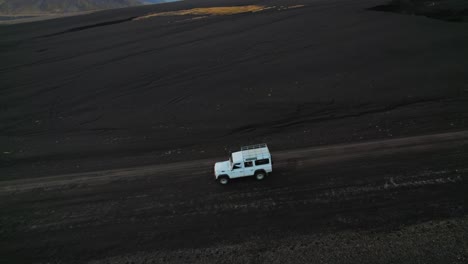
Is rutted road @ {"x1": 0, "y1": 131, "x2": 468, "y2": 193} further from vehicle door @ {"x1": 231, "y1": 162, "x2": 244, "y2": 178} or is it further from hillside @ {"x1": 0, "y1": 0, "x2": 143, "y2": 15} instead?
hillside @ {"x1": 0, "y1": 0, "x2": 143, "y2": 15}

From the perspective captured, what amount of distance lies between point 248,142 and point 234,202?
18.2 feet

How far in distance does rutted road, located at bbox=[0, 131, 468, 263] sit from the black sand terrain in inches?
2.7

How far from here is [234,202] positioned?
12102 millimetres

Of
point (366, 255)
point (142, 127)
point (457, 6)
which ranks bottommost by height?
point (366, 255)

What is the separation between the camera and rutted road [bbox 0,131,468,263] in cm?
1062

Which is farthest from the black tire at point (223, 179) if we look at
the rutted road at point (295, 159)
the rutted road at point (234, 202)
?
the rutted road at point (295, 159)

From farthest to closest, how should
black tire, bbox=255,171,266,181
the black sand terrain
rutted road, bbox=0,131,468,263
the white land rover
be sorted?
black tire, bbox=255,171,266,181 → the white land rover → rutted road, bbox=0,131,468,263 → the black sand terrain

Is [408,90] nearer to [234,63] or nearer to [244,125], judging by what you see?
[244,125]

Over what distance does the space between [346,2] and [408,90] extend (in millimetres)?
32967

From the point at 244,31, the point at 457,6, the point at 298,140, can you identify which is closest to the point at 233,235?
the point at 298,140

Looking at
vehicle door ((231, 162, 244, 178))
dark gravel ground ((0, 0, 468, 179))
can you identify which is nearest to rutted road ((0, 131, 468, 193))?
dark gravel ground ((0, 0, 468, 179))

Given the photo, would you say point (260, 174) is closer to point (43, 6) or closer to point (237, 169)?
point (237, 169)

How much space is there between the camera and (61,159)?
17.6 metres

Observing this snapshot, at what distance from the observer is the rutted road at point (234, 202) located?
10617 millimetres
